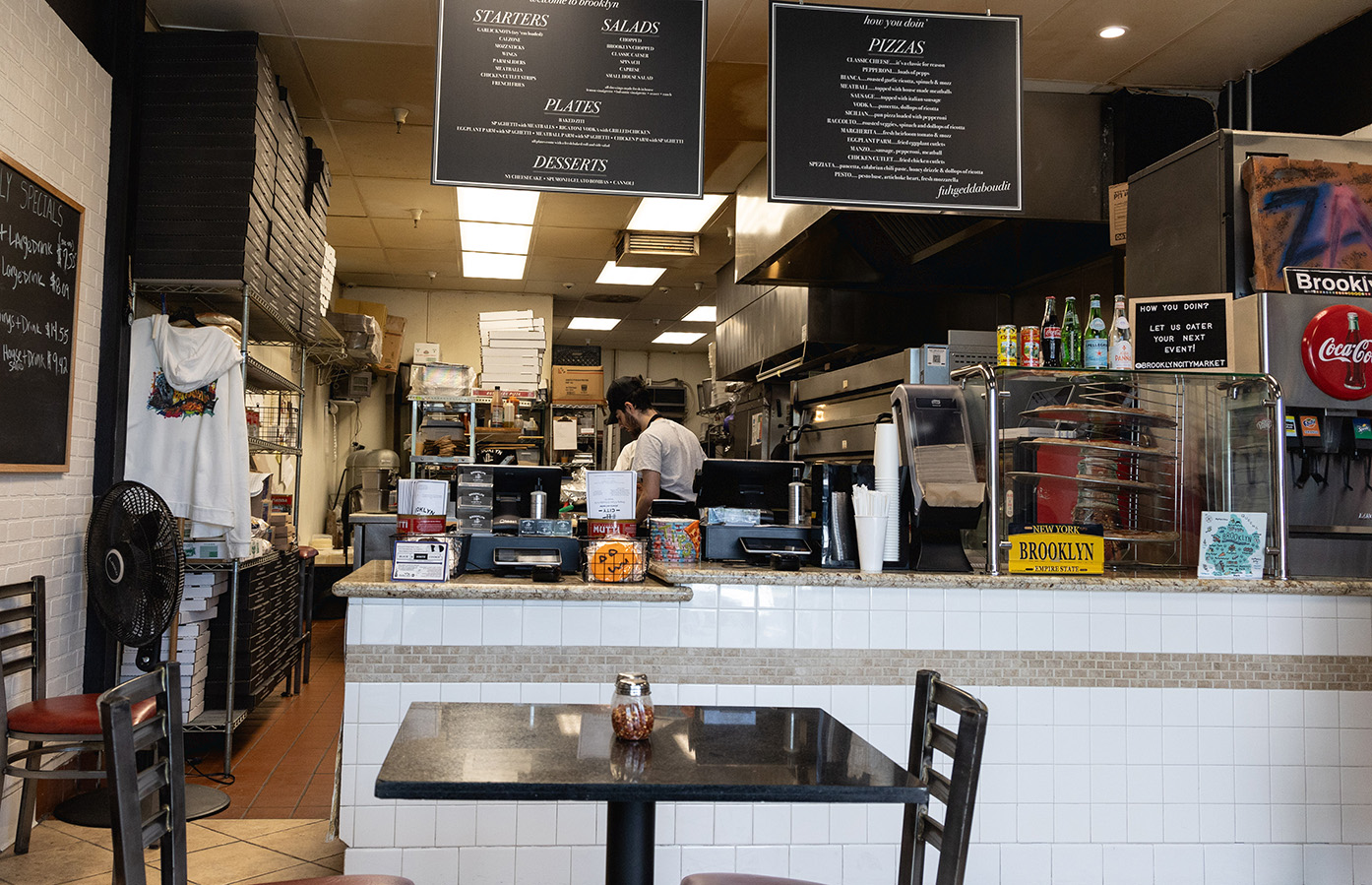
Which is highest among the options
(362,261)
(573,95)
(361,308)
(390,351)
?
(362,261)

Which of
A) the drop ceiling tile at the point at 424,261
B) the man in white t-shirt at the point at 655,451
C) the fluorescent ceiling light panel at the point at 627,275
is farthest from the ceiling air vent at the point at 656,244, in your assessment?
the man in white t-shirt at the point at 655,451

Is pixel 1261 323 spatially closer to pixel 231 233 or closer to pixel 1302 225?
pixel 1302 225

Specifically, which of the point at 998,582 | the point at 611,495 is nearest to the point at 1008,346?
the point at 998,582

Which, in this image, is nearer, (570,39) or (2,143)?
(2,143)

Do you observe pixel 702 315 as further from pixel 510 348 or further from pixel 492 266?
pixel 510 348

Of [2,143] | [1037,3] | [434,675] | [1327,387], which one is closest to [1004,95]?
[1037,3]

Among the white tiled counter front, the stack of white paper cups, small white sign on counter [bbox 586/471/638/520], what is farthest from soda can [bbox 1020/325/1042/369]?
small white sign on counter [bbox 586/471/638/520]

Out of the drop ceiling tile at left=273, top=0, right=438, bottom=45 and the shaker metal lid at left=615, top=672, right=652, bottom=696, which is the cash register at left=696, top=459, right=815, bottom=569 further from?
the drop ceiling tile at left=273, top=0, right=438, bottom=45

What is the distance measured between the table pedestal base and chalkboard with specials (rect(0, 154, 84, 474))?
2662 mm

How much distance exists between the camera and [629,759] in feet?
5.98

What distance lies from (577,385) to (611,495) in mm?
7317

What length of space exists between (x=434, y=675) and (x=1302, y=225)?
11.6 feet

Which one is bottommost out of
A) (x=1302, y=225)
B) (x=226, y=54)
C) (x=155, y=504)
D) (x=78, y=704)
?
(x=78, y=704)

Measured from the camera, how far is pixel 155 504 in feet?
12.6
